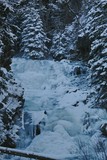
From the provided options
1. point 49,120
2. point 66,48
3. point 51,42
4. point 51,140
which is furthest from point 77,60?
point 51,140

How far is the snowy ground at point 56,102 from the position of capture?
12.5 meters

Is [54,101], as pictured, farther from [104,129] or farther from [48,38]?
[48,38]

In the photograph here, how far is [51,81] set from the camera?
21.6 metres

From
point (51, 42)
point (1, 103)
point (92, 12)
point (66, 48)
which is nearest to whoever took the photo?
point (1, 103)

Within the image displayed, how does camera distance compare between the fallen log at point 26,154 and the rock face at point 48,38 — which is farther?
the rock face at point 48,38

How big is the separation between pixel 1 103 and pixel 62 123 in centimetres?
434

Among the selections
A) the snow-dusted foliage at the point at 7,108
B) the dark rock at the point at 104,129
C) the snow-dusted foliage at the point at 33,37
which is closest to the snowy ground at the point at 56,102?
the dark rock at the point at 104,129

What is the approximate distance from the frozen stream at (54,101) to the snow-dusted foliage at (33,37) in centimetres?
227

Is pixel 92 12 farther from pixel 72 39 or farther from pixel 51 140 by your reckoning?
pixel 72 39

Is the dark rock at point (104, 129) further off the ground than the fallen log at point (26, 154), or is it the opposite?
the fallen log at point (26, 154)

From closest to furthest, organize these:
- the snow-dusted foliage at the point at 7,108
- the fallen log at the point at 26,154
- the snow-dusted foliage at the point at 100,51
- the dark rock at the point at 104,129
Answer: the fallen log at the point at 26,154 < the snow-dusted foliage at the point at 7,108 < the dark rock at the point at 104,129 < the snow-dusted foliage at the point at 100,51

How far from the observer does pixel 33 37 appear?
28.8 meters

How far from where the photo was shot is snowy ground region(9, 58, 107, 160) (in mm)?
12453

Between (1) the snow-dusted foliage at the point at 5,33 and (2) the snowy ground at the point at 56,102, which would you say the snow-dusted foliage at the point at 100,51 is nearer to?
(2) the snowy ground at the point at 56,102
